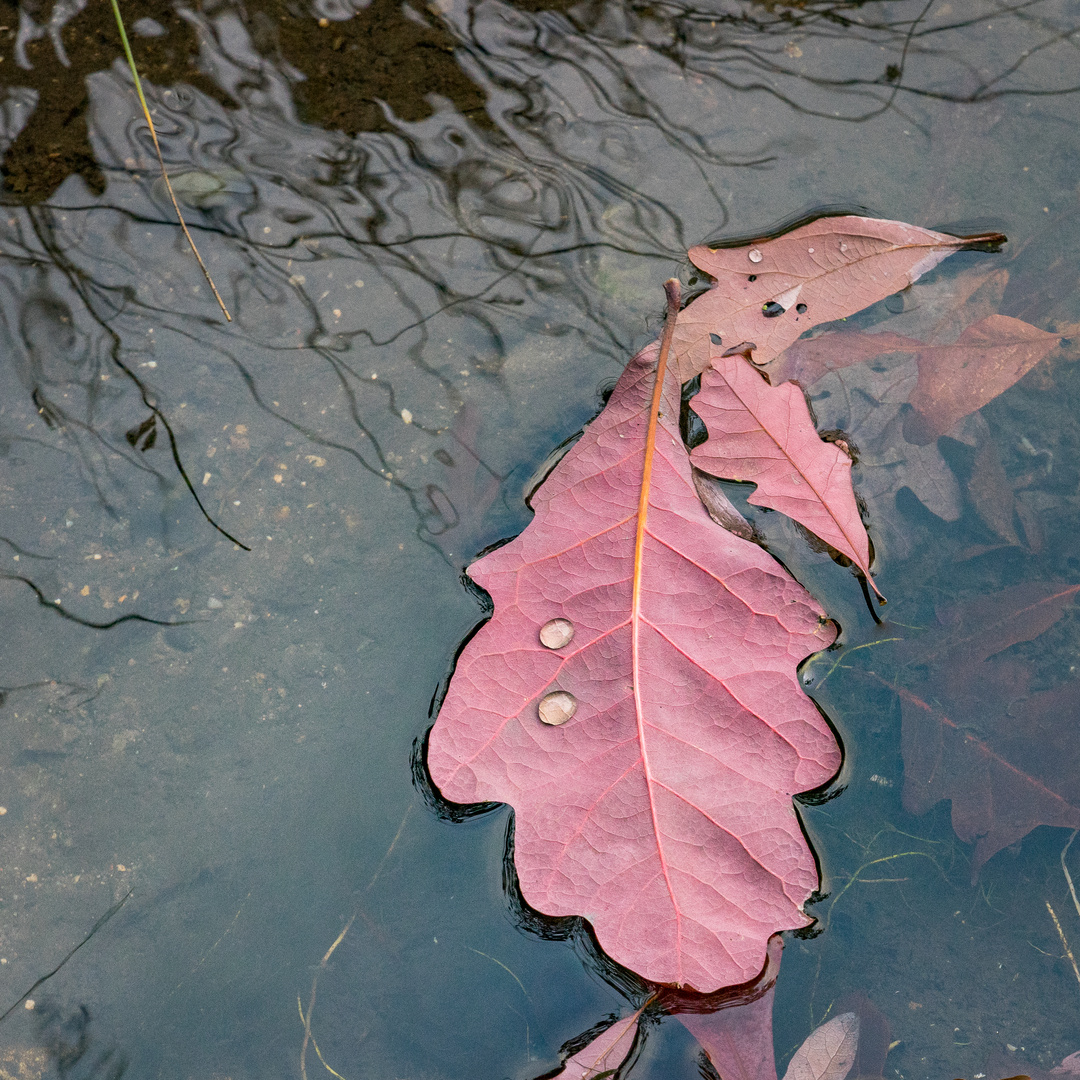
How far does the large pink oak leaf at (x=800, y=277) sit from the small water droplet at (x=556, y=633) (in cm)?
60

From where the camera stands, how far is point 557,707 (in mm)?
1435

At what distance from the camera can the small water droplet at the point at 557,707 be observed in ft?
4.68

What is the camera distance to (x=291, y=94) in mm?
1893

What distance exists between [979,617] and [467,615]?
95cm

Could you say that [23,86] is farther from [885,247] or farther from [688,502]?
[885,247]

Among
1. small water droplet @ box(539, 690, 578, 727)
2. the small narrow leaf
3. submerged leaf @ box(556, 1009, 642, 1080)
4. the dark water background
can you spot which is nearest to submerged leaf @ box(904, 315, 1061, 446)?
the dark water background

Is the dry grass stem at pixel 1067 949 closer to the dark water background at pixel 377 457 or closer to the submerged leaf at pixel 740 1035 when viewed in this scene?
the dark water background at pixel 377 457

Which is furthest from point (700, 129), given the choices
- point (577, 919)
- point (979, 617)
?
point (577, 919)

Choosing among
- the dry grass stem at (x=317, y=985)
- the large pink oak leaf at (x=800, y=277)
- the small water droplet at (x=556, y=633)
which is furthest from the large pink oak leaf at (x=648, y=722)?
the large pink oak leaf at (x=800, y=277)

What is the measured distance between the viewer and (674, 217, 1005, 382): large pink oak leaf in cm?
172

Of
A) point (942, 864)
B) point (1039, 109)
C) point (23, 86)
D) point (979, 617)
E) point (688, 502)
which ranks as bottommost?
point (942, 864)

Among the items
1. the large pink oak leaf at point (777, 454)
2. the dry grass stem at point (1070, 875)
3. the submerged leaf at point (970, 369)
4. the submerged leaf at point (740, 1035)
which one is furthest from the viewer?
the submerged leaf at point (970, 369)

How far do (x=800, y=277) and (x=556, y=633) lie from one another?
→ 0.94 metres

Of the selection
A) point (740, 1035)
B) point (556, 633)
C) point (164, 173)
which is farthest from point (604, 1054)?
point (164, 173)
